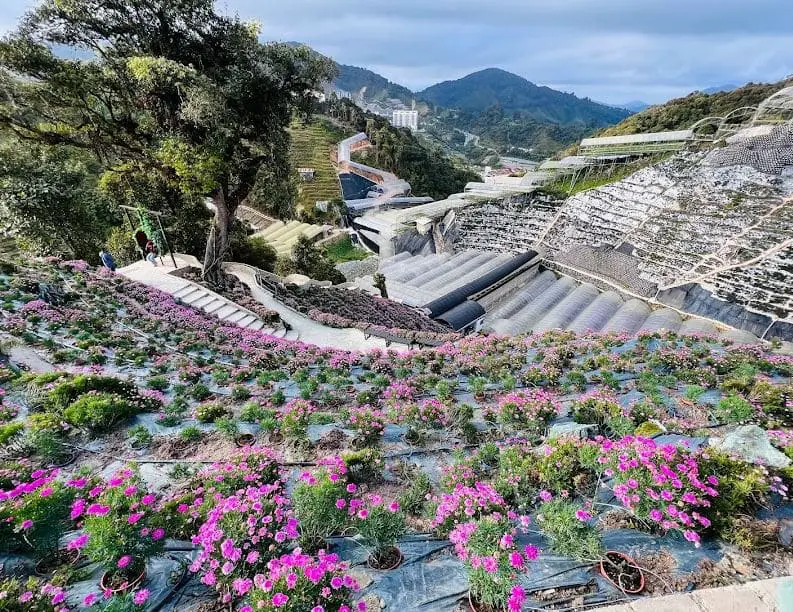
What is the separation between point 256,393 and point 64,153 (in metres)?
12.5

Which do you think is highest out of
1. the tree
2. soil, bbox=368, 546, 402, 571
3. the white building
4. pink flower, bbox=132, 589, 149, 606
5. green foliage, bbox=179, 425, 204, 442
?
the white building

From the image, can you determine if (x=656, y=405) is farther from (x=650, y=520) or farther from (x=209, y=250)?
(x=209, y=250)

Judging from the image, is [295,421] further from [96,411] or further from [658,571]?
[658,571]

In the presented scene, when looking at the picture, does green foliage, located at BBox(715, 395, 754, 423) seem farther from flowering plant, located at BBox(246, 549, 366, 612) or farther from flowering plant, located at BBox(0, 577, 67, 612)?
flowering plant, located at BBox(0, 577, 67, 612)

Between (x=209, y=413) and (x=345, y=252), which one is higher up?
(x=209, y=413)

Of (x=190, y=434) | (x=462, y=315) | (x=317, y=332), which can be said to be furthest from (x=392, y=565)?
(x=462, y=315)

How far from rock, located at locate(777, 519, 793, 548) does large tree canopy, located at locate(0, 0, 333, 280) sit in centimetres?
1164

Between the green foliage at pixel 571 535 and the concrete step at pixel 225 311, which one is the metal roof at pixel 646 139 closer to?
the concrete step at pixel 225 311

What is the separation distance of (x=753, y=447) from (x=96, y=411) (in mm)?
6930

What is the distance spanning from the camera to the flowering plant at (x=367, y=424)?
187 inches

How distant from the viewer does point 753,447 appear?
3.48 m

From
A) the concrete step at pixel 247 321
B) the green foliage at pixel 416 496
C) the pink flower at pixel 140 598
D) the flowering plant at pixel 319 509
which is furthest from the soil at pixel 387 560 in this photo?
the concrete step at pixel 247 321

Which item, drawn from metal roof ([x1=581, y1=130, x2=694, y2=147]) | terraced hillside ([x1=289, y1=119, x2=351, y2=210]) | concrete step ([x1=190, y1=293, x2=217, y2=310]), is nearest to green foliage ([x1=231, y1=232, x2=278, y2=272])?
concrete step ([x1=190, y1=293, x2=217, y2=310])

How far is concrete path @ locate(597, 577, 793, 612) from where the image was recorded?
2230 millimetres
